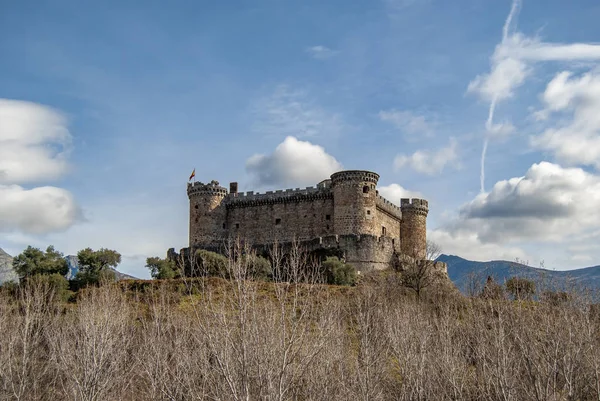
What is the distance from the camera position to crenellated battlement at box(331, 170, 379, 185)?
62.2m

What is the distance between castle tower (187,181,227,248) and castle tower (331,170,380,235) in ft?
39.8

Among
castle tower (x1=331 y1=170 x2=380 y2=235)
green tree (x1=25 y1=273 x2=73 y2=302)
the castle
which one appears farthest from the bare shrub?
castle tower (x1=331 y1=170 x2=380 y2=235)

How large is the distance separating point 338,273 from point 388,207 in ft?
48.8

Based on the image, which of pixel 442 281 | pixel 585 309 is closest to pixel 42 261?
pixel 442 281

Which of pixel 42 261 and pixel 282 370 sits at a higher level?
pixel 42 261

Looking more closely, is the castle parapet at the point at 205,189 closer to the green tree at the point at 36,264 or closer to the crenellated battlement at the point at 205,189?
the crenellated battlement at the point at 205,189

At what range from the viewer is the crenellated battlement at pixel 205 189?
224 feet

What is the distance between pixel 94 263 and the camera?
5500 centimetres

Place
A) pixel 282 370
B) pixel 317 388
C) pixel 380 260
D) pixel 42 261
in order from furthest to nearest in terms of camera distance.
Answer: pixel 380 260 → pixel 42 261 → pixel 317 388 → pixel 282 370

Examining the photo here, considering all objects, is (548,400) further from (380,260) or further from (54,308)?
(380,260)

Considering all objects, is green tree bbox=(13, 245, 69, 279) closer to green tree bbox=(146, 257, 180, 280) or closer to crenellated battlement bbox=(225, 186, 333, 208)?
green tree bbox=(146, 257, 180, 280)

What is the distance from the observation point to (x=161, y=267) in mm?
56875

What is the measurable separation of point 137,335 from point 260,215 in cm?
3192

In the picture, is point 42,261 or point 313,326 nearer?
point 313,326
